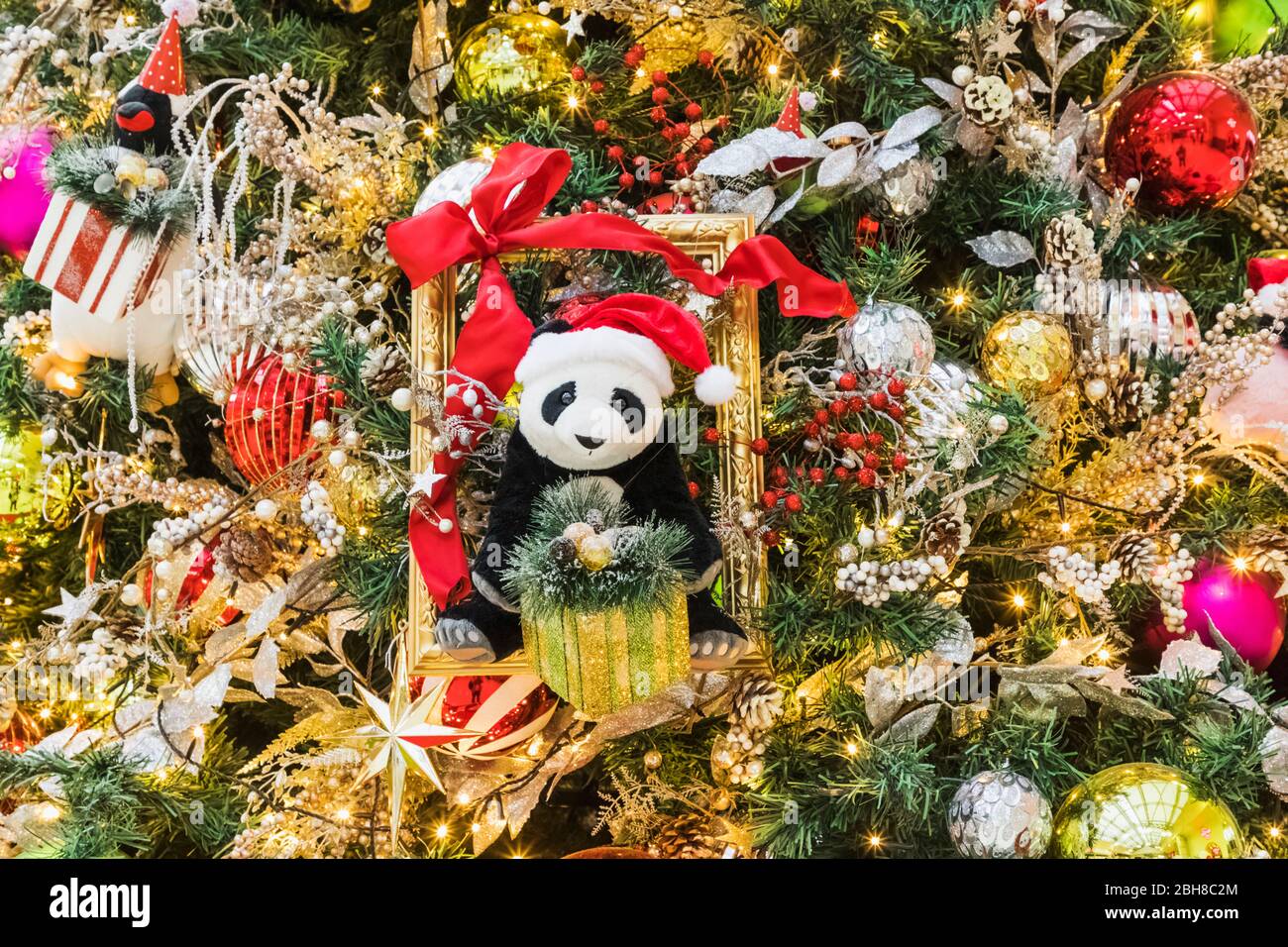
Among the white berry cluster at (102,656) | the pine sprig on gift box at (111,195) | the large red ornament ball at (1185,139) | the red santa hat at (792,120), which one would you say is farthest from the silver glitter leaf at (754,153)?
the white berry cluster at (102,656)

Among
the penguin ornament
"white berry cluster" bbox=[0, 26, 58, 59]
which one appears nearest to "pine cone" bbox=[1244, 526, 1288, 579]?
the penguin ornament

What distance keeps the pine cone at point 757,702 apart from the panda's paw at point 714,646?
0.41ft

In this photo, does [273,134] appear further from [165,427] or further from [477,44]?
[165,427]

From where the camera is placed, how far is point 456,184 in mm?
1161

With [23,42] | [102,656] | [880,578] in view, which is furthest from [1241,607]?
[23,42]

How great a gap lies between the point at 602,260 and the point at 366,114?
379mm

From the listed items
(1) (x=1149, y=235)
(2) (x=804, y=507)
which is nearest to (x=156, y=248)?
(2) (x=804, y=507)

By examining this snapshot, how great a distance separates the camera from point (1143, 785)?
3.41ft

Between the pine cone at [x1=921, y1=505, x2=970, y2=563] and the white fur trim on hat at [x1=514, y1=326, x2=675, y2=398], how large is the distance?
0.33 m

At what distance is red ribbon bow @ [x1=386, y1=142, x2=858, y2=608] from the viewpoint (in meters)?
1.06

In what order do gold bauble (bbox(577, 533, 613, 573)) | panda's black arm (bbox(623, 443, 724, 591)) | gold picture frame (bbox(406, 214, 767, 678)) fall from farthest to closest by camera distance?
gold picture frame (bbox(406, 214, 767, 678))
panda's black arm (bbox(623, 443, 724, 591))
gold bauble (bbox(577, 533, 613, 573))

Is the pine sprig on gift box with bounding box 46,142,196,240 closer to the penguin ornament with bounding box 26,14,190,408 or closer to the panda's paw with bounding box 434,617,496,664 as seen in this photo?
the penguin ornament with bounding box 26,14,190,408

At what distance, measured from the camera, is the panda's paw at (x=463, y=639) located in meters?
1.00

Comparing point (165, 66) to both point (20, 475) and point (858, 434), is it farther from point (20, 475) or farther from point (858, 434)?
point (858, 434)
